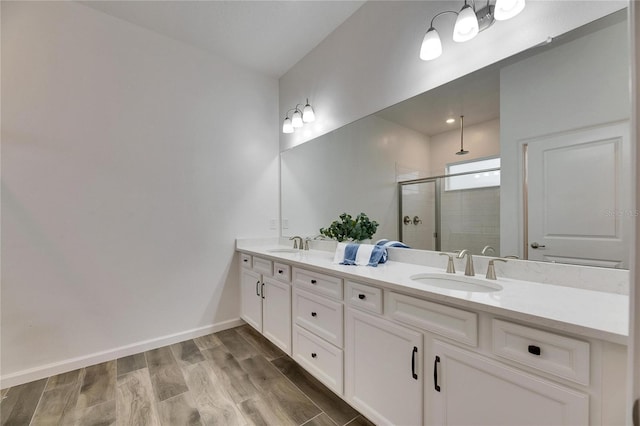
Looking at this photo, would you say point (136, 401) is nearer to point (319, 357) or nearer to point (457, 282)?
point (319, 357)

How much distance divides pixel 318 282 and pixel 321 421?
0.76 metres

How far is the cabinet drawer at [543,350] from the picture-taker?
79 cm

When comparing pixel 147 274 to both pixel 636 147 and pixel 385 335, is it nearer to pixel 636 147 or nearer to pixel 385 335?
pixel 385 335

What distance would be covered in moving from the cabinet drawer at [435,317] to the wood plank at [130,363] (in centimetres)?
204

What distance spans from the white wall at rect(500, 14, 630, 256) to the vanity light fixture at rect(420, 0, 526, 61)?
9.4 inches

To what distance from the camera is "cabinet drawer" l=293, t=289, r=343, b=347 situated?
A: 1584 mm

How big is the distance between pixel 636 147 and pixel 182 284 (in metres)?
2.89

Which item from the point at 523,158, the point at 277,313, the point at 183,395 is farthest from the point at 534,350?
the point at 183,395

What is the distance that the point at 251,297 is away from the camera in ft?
8.43

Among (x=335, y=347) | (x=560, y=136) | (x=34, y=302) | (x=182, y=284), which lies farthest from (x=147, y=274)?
(x=560, y=136)

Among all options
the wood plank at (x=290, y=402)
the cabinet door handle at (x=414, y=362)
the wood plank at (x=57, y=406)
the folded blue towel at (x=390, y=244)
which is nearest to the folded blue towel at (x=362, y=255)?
the folded blue towel at (x=390, y=244)

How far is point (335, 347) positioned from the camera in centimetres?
160

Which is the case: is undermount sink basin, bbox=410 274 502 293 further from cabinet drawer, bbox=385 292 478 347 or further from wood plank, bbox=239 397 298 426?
wood plank, bbox=239 397 298 426

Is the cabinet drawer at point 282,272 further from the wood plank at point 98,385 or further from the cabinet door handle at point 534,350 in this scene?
the cabinet door handle at point 534,350
